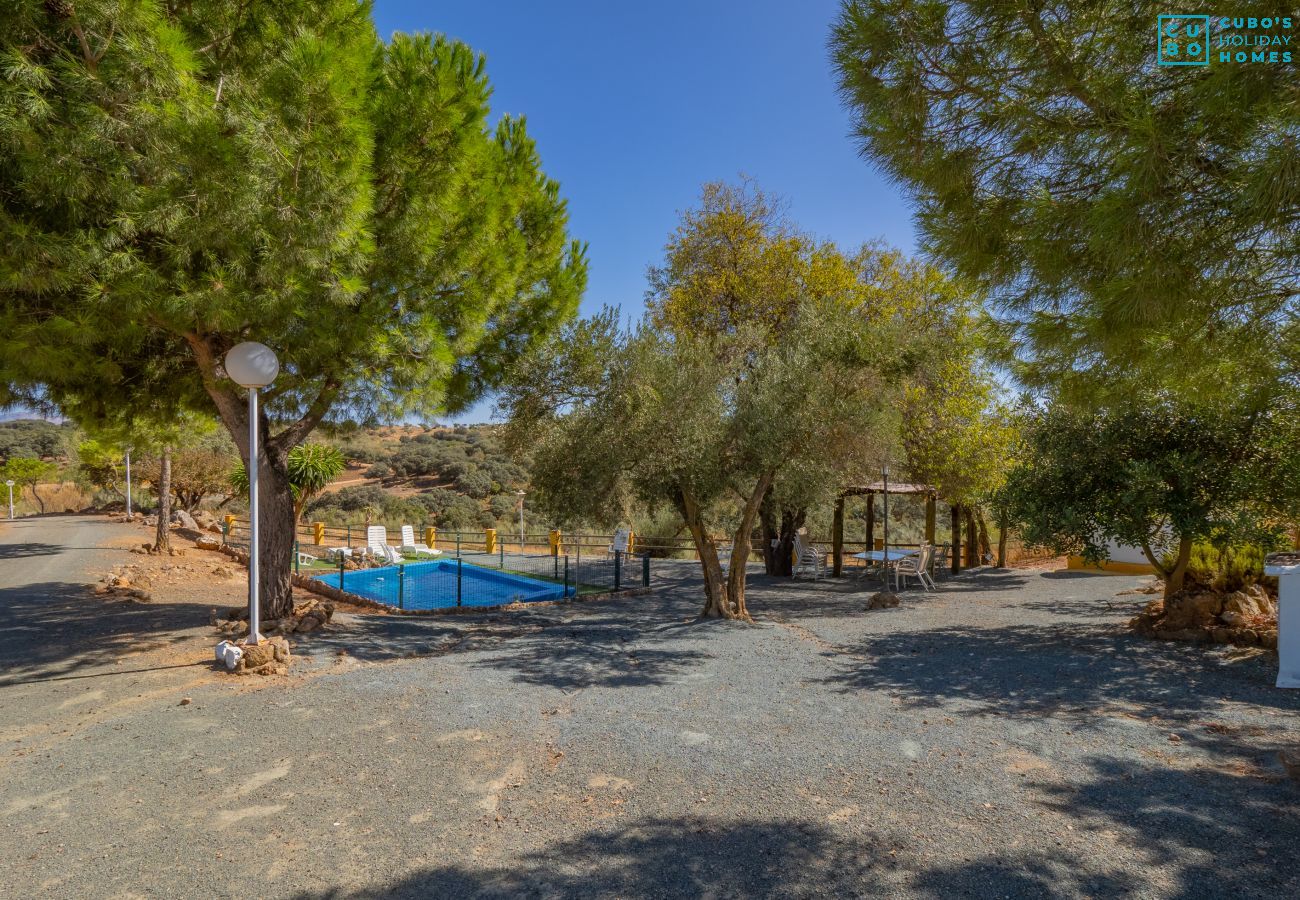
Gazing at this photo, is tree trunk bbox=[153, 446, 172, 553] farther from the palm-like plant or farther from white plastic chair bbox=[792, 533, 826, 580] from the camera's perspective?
white plastic chair bbox=[792, 533, 826, 580]

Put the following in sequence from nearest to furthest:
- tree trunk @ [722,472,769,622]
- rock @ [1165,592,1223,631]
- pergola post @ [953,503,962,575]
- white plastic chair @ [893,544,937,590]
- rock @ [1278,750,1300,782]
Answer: rock @ [1278,750,1300,782]
rock @ [1165,592,1223,631]
tree trunk @ [722,472,769,622]
white plastic chair @ [893,544,937,590]
pergola post @ [953,503,962,575]

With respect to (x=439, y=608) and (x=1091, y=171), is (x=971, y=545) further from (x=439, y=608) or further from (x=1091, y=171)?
(x=1091, y=171)

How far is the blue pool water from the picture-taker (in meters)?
13.4

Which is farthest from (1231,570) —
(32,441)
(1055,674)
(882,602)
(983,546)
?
(32,441)

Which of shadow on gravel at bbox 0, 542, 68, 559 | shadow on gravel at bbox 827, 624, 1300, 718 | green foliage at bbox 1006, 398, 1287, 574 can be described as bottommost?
shadow on gravel at bbox 827, 624, 1300, 718

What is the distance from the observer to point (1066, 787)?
379 cm

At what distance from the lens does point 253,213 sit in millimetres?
5352

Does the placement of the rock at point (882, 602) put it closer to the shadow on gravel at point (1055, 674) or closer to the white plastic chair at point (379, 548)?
the shadow on gravel at point (1055, 674)

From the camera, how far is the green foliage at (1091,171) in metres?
3.33

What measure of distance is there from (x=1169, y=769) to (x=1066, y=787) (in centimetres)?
83

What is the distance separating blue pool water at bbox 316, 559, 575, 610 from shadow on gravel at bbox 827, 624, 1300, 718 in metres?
7.32

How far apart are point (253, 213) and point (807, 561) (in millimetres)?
12841

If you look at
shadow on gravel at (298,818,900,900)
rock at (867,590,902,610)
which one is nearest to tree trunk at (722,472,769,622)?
rock at (867,590,902,610)

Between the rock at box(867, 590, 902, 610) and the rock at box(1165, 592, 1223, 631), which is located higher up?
the rock at box(1165, 592, 1223, 631)
